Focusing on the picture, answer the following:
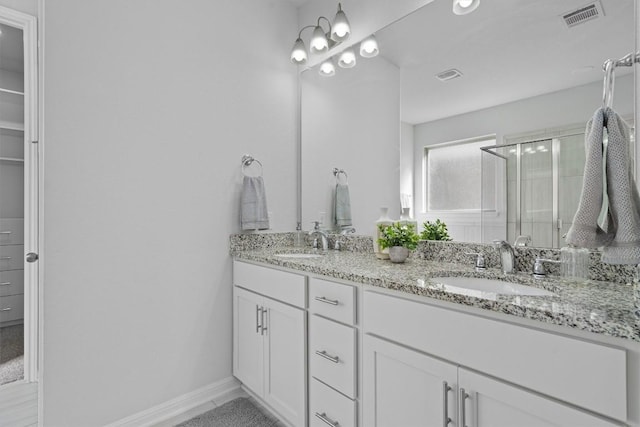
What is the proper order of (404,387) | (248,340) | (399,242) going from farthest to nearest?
1. (248,340)
2. (399,242)
3. (404,387)

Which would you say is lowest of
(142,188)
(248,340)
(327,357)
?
(248,340)

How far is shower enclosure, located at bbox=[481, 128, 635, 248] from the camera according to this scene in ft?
4.28

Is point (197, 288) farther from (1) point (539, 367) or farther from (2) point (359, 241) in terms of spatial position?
(1) point (539, 367)

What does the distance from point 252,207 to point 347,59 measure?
44.5 inches

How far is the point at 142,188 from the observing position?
5.90 ft

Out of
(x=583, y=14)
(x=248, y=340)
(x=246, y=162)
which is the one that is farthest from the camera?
(x=246, y=162)

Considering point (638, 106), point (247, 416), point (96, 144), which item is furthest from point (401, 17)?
point (247, 416)

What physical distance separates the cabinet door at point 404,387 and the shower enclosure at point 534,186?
0.69 metres

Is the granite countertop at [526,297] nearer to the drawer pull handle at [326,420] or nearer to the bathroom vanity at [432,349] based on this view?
the bathroom vanity at [432,349]

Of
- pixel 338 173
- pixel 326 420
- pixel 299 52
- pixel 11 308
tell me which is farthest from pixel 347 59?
pixel 11 308

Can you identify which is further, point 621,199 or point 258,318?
point 258,318

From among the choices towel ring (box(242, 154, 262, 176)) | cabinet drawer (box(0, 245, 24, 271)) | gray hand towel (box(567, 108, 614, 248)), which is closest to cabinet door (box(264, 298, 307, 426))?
towel ring (box(242, 154, 262, 176))

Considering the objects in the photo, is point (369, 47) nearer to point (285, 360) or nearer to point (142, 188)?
point (142, 188)

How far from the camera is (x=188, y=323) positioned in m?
1.95
